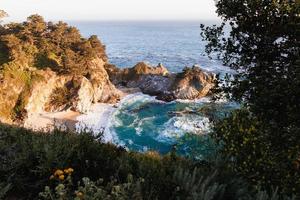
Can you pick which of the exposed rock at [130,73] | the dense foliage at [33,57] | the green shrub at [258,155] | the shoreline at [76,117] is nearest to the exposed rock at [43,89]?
the dense foliage at [33,57]

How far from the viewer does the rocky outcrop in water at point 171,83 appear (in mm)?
70688

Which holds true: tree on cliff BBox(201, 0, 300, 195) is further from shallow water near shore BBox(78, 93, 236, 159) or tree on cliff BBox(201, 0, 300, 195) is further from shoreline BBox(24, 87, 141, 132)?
shoreline BBox(24, 87, 141, 132)

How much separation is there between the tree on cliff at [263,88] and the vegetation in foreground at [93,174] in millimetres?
1611

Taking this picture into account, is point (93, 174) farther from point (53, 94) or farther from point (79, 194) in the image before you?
point (53, 94)

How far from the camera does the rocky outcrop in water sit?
232 feet

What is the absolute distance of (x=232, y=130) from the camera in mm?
11227

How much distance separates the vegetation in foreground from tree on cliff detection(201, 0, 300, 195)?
5.29ft

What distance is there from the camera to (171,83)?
241ft

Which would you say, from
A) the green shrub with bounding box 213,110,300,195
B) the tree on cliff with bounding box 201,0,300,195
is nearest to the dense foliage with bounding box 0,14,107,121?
the tree on cliff with bounding box 201,0,300,195

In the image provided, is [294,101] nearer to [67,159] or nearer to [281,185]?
[281,185]

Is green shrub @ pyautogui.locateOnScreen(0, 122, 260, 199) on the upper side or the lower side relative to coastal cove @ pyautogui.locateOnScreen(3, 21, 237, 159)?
upper

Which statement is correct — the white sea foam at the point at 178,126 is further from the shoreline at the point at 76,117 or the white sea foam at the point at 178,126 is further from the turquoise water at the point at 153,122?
the shoreline at the point at 76,117

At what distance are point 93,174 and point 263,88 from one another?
507 cm

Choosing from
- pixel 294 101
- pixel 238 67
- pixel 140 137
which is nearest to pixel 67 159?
pixel 294 101
